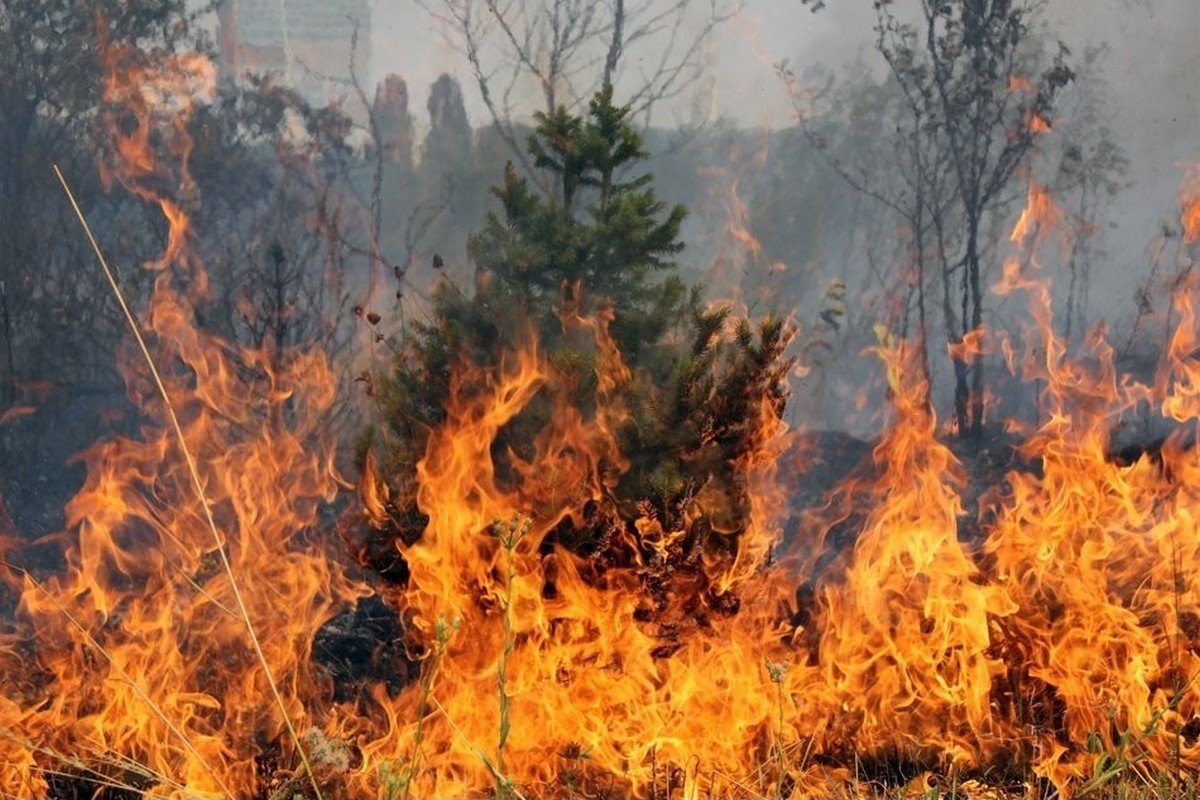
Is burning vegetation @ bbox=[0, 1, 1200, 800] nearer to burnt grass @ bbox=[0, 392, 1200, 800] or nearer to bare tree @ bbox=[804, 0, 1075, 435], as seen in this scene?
burnt grass @ bbox=[0, 392, 1200, 800]

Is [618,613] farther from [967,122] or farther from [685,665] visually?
[967,122]

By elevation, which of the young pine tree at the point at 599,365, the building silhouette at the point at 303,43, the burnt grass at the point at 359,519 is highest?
the building silhouette at the point at 303,43

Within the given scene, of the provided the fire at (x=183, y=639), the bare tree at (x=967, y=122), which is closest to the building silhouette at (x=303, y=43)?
the fire at (x=183, y=639)

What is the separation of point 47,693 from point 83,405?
747cm

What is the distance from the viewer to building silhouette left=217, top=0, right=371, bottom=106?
37.8 ft

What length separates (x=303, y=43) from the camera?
11602 mm

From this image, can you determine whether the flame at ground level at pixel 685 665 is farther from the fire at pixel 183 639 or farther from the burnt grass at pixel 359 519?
the burnt grass at pixel 359 519

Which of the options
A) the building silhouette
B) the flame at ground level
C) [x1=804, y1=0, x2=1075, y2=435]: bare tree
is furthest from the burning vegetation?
the building silhouette

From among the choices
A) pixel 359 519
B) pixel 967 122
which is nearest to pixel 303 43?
pixel 967 122

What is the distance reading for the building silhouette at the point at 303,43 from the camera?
11.5m

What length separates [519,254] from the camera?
17.5 feet

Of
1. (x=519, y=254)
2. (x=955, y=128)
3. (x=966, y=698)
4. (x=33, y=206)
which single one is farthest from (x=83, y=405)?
(x=966, y=698)

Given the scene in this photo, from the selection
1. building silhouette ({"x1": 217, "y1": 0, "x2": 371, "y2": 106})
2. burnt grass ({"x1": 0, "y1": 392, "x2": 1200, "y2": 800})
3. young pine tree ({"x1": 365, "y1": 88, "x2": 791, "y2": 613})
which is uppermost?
building silhouette ({"x1": 217, "y1": 0, "x2": 371, "y2": 106})

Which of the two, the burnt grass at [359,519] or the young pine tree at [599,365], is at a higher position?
the young pine tree at [599,365]
